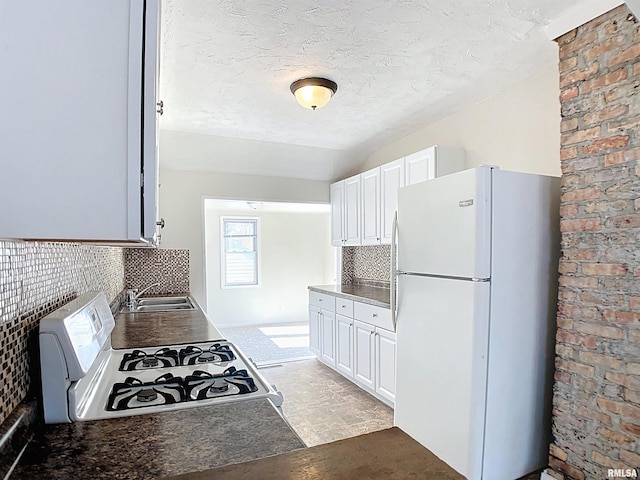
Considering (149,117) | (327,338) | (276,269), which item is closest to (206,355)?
(149,117)

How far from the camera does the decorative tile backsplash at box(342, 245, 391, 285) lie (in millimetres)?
4328

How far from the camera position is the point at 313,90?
2564 millimetres

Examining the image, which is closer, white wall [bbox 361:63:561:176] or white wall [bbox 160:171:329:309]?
white wall [bbox 361:63:561:176]

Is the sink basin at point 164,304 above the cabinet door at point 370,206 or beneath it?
beneath

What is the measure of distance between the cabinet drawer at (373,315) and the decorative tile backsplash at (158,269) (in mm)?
1996

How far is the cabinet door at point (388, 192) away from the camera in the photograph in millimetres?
3485

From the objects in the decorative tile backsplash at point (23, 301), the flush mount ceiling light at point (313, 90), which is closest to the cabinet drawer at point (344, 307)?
the flush mount ceiling light at point (313, 90)

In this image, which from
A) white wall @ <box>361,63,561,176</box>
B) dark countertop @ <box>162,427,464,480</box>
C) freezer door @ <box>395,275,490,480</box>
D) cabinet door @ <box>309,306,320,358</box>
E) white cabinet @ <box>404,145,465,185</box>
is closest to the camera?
dark countertop @ <box>162,427,464,480</box>

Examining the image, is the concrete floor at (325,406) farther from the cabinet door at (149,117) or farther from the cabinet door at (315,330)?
the cabinet door at (149,117)

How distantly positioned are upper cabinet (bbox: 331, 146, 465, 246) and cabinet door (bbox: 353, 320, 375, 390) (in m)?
0.85

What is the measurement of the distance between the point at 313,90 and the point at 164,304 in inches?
92.9

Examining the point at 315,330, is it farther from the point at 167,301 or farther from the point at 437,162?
the point at 437,162

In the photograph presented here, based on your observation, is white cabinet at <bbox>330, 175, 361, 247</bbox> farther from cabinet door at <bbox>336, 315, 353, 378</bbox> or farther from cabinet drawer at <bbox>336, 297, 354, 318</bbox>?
cabinet door at <bbox>336, 315, 353, 378</bbox>

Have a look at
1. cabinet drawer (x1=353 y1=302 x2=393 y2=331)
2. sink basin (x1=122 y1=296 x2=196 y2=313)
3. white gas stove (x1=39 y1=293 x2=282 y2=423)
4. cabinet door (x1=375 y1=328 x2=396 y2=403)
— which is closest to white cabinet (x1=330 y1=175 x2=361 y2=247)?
cabinet drawer (x1=353 y1=302 x2=393 y2=331)
